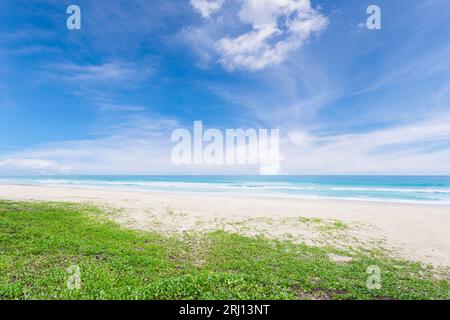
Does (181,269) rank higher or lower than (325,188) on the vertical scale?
higher

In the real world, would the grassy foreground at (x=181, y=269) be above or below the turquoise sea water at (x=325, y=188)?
above

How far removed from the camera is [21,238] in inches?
380

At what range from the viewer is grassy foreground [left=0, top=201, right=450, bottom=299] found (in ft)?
18.8

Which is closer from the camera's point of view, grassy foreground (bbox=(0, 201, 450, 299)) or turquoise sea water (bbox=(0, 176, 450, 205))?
grassy foreground (bbox=(0, 201, 450, 299))

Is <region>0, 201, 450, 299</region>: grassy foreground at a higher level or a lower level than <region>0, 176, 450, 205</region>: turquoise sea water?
higher

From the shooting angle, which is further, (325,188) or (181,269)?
(325,188)

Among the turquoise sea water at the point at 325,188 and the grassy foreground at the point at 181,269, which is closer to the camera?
the grassy foreground at the point at 181,269

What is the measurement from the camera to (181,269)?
7.54 metres

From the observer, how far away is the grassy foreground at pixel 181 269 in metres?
5.74

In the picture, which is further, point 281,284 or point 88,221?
point 88,221

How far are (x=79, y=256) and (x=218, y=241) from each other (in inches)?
232
